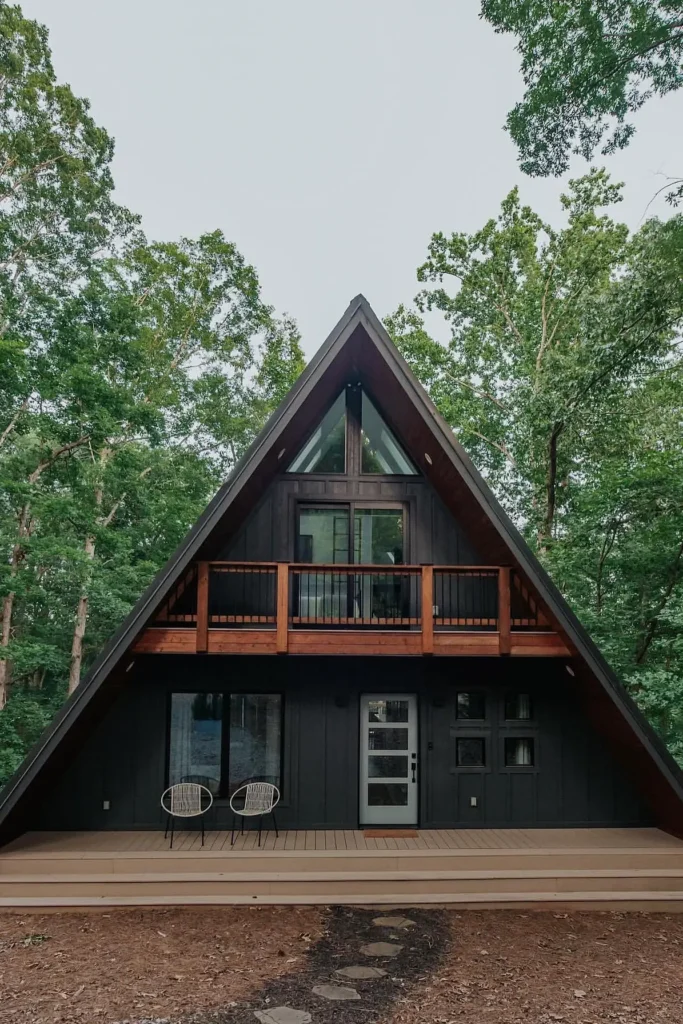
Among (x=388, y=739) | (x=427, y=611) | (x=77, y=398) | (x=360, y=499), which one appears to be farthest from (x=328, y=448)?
(x=77, y=398)

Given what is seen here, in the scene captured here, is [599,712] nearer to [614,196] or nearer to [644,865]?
Result: [644,865]

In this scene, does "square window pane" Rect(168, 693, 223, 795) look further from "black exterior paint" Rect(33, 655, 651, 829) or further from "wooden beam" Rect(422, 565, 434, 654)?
"wooden beam" Rect(422, 565, 434, 654)

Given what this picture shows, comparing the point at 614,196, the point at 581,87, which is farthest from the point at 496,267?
the point at 581,87

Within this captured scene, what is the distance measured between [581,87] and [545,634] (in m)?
7.76

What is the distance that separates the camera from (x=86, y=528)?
46.8 feet

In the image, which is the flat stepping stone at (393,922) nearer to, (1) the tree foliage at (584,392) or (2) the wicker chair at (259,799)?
(2) the wicker chair at (259,799)

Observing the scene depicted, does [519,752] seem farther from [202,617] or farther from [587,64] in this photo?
[587,64]

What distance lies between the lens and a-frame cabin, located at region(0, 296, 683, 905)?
7.05 metres

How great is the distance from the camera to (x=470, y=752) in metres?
8.48

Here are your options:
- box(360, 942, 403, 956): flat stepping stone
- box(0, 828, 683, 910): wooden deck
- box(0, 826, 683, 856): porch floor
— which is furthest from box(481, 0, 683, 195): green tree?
box(360, 942, 403, 956): flat stepping stone

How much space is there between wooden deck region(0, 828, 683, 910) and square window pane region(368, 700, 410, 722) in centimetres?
158

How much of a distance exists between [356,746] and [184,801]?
2.30 metres

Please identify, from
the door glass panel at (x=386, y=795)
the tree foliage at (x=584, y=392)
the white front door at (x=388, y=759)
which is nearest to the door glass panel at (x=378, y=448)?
the white front door at (x=388, y=759)

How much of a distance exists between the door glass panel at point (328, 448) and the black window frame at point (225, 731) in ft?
10.4
